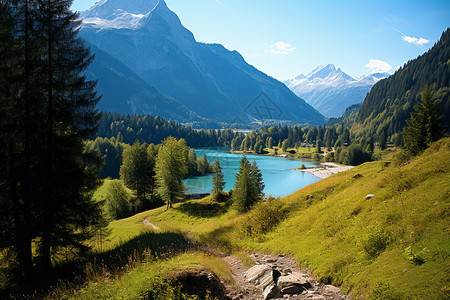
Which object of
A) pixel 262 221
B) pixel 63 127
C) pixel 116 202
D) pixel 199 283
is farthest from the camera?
pixel 116 202

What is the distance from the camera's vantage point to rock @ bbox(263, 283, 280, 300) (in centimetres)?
893

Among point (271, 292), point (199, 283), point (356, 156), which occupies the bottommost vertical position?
point (356, 156)

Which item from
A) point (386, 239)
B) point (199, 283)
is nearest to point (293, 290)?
point (199, 283)

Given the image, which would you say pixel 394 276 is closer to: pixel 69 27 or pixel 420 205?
pixel 420 205

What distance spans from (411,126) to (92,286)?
52281 mm

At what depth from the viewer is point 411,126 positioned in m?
41.9

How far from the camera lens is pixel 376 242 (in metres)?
9.48

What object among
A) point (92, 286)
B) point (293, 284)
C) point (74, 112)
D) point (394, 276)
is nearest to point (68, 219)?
point (74, 112)

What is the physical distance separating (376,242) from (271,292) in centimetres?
481

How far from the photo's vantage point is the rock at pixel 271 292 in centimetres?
893

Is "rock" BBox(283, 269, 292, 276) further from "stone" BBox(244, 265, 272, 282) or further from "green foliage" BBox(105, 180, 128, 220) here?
"green foliage" BBox(105, 180, 128, 220)

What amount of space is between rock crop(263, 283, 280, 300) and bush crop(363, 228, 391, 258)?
4.04 m

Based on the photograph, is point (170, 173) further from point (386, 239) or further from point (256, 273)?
point (386, 239)

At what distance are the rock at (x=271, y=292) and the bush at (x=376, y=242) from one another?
4036 millimetres
